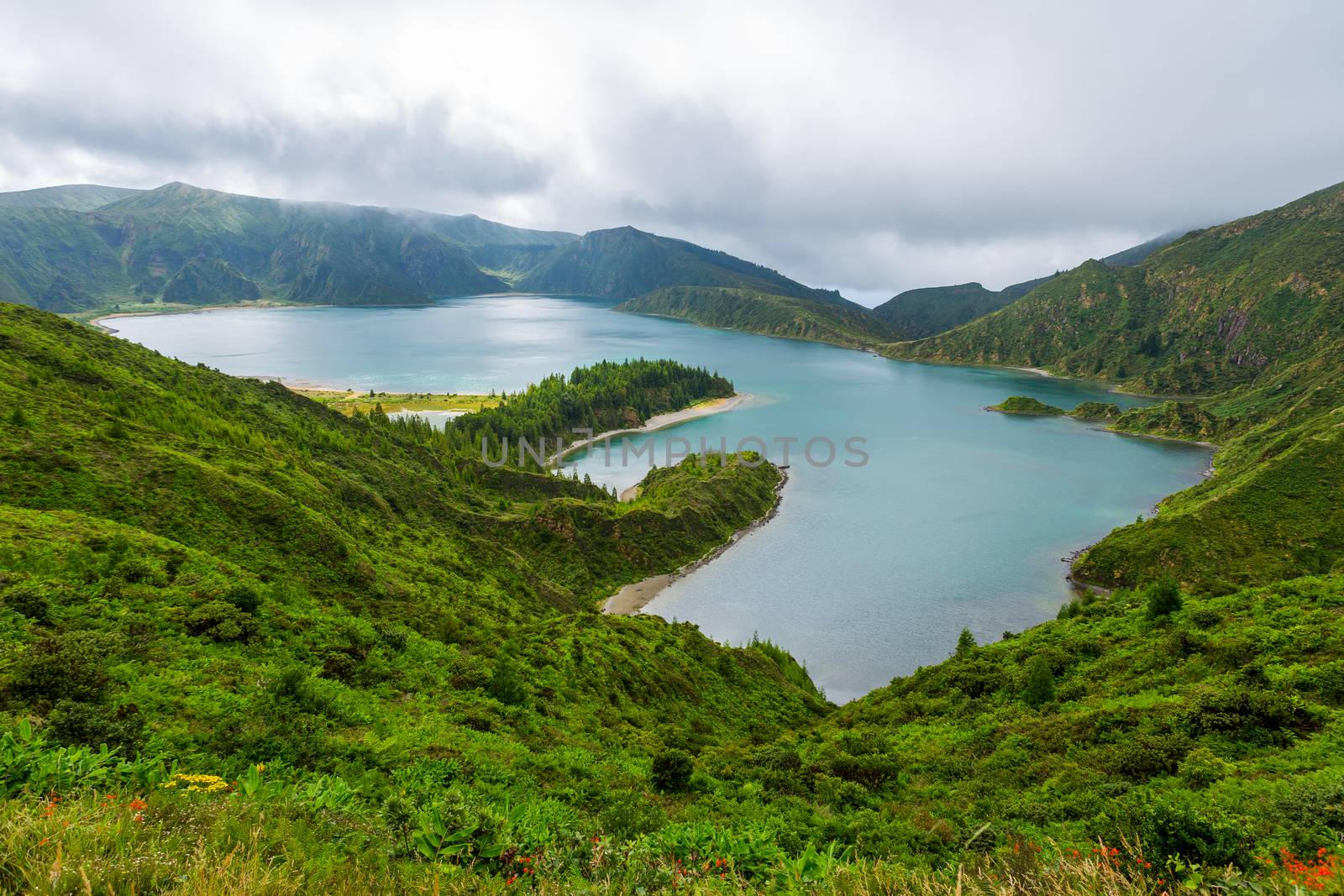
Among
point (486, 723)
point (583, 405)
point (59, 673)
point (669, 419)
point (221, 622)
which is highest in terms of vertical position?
point (59, 673)

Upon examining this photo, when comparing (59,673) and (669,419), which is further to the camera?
(669,419)

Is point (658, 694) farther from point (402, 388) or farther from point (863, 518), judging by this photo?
point (402, 388)

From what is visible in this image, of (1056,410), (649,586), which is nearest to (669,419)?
(649,586)

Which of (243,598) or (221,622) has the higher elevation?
(243,598)

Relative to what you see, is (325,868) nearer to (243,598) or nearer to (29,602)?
(29,602)

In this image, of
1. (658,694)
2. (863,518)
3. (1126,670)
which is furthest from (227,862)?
(863,518)
